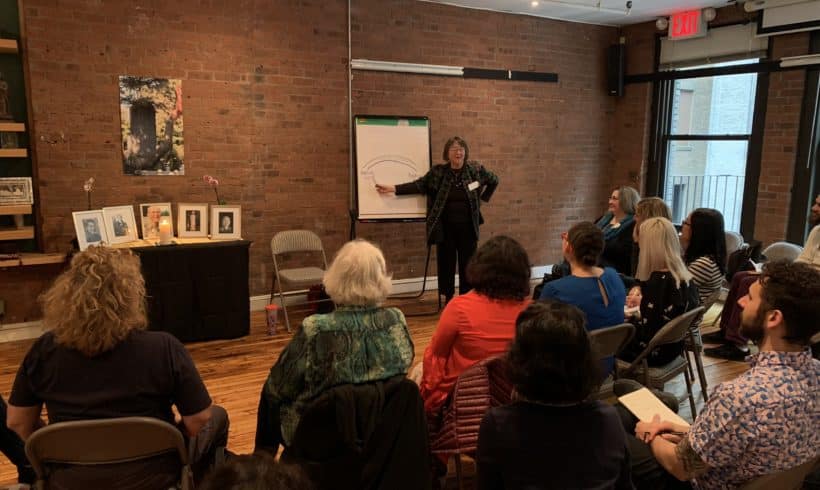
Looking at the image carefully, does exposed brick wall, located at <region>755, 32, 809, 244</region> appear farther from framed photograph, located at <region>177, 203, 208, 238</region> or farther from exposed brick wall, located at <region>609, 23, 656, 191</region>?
framed photograph, located at <region>177, 203, 208, 238</region>

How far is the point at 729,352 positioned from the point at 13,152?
5.42 m

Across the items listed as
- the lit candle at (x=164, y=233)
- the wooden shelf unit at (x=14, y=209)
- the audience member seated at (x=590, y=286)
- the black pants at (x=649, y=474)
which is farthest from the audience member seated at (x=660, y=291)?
the wooden shelf unit at (x=14, y=209)

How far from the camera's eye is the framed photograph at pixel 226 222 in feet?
16.4

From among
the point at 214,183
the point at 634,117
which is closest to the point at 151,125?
the point at 214,183

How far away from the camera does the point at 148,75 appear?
4883 millimetres

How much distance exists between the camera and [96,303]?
180 cm

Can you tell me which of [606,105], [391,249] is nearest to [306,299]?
[391,249]

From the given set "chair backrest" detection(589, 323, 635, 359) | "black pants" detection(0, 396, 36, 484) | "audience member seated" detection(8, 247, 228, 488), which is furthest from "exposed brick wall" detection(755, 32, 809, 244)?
"black pants" detection(0, 396, 36, 484)

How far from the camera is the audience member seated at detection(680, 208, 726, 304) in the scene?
3.75m

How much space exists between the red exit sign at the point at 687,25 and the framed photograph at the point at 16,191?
6.23 meters

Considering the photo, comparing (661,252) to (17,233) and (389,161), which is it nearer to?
(389,161)

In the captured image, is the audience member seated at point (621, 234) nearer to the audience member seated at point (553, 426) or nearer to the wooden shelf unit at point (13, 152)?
the audience member seated at point (553, 426)

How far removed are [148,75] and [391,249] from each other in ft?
8.90

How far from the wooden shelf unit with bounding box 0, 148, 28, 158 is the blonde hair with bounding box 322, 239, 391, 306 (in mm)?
3399
